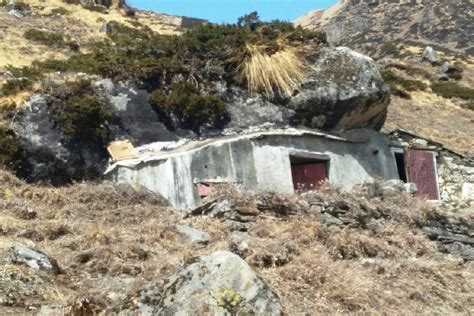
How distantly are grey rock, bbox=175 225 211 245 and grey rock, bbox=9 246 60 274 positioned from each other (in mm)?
2437

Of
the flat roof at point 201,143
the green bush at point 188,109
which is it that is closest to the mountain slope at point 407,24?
the flat roof at point 201,143

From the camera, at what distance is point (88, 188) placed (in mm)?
13867

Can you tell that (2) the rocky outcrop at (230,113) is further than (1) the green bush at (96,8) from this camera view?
No

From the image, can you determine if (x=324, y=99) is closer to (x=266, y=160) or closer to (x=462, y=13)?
(x=266, y=160)

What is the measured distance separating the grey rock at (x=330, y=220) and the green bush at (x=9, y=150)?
23.8ft

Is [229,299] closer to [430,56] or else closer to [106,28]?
[106,28]

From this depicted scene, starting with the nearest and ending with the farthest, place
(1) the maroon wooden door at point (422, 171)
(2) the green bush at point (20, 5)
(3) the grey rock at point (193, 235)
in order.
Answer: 1. (3) the grey rock at point (193, 235)
2. (1) the maroon wooden door at point (422, 171)
3. (2) the green bush at point (20, 5)

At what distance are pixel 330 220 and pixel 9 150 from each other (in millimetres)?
7535

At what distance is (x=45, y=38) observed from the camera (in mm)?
31281

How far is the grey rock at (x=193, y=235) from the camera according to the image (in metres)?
10.2

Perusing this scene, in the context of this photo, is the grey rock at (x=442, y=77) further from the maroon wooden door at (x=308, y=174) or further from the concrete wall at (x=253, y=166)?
the maroon wooden door at (x=308, y=174)

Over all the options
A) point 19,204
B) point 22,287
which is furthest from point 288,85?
point 22,287

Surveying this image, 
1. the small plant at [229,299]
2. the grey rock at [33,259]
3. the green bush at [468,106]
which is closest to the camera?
the small plant at [229,299]

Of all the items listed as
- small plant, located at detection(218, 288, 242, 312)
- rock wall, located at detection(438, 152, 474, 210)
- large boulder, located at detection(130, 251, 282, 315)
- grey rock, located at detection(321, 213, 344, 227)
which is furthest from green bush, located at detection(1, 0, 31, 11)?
small plant, located at detection(218, 288, 242, 312)
